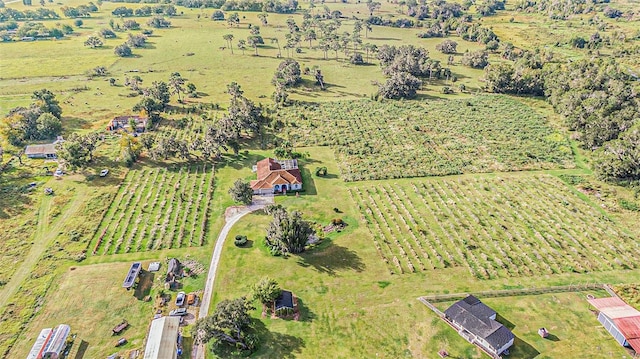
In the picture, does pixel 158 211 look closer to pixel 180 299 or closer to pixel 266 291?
pixel 180 299

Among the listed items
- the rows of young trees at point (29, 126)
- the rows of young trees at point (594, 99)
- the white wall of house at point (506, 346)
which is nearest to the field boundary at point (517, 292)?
the white wall of house at point (506, 346)

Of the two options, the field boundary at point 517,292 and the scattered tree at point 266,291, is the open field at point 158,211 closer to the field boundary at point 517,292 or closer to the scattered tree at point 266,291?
the scattered tree at point 266,291

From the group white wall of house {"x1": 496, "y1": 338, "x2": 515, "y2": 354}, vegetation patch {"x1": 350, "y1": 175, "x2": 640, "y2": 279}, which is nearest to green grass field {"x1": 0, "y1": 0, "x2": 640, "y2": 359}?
vegetation patch {"x1": 350, "y1": 175, "x2": 640, "y2": 279}

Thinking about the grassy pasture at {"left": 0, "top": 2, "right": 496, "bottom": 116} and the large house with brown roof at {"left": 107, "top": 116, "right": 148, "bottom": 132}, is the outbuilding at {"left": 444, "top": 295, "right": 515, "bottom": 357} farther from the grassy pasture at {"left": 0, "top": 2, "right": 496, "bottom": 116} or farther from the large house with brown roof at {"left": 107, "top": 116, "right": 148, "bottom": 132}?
the large house with brown roof at {"left": 107, "top": 116, "right": 148, "bottom": 132}

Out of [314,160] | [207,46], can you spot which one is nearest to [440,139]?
[314,160]

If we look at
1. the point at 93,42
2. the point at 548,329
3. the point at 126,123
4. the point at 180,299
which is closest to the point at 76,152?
the point at 126,123

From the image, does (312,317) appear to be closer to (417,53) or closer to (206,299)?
(206,299)

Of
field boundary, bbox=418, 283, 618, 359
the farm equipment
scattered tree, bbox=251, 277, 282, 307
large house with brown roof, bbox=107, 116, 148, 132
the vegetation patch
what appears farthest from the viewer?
large house with brown roof, bbox=107, 116, 148, 132
